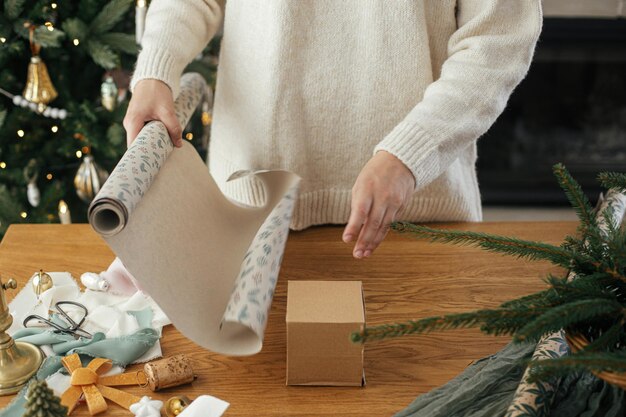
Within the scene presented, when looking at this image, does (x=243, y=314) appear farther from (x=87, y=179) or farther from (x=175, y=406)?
(x=87, y=179)

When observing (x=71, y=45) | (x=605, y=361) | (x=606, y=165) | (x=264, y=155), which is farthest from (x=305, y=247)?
(x=606, y=165)

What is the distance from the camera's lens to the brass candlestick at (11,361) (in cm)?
86

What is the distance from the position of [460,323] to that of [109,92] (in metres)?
1.69

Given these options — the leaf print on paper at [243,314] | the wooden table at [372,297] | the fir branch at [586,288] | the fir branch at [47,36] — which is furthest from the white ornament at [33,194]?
the fir branch at [586,288]

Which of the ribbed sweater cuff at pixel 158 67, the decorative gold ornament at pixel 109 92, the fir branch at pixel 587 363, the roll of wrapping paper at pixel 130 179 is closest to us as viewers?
the fir branch at pixel 587 363

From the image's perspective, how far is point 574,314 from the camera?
610 mm

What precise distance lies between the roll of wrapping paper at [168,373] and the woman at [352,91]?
0.96ft

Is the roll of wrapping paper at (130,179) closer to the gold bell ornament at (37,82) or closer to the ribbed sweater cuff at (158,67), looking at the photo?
the ribbed sweater cuff at (158,67)

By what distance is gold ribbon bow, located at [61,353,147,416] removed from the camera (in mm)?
832

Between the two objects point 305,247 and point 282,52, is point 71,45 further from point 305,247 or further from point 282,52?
point 305,247

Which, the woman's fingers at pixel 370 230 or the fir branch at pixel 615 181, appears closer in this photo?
the fir branch at pixel 615 181

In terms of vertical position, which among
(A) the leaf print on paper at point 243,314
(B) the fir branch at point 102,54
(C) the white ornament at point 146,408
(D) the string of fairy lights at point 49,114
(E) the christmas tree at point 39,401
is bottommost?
(D) the string of fairy lights at point 49,114

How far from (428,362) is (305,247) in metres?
0.36

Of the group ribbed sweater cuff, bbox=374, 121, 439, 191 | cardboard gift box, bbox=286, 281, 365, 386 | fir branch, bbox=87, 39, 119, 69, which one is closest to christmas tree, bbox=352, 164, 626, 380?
cardboard gift box, bbox=286, 281, 365, 386
